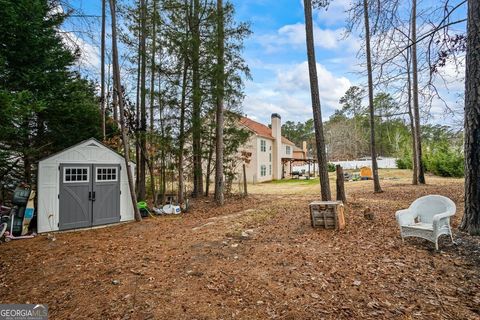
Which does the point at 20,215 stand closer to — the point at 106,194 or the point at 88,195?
the point at 88,195

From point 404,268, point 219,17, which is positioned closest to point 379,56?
point 404,268

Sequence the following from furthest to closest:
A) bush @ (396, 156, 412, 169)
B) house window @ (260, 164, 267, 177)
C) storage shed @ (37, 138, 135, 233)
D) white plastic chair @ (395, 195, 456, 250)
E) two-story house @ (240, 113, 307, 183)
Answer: bush @ (396, 156, 412, 169), house window @ (260, 164, 267, 177), two-story house @ (240, 113, 307, 183), storage shed @ (37, 138, 135, 233), white plastic chair @ (395, 195, 456, 250)

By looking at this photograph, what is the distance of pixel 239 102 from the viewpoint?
12.2 meters

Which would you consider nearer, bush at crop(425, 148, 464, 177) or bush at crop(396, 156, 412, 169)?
bush at crop(425, 148, 464, 177)

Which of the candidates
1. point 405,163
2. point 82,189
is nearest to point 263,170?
point 405,163

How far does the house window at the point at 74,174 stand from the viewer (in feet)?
23.8

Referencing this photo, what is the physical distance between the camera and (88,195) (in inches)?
300

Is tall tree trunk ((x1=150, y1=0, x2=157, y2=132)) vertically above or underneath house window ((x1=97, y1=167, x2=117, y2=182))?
above

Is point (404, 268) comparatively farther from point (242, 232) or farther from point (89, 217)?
point (89, 217)

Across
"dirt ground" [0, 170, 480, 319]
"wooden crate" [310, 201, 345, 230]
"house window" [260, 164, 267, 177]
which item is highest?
"house window" [260, 164, 267, 177]

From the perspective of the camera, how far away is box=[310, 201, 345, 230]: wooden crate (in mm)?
5973

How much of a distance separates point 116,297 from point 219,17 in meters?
10.3

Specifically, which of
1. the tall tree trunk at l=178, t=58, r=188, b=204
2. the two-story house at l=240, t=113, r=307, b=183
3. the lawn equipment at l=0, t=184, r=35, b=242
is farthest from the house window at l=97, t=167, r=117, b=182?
the two-story house at l=240, t=113, r=307, b=183

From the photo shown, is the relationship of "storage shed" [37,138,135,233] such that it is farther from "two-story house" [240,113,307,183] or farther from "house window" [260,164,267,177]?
"house window" [260,164,267,177]
